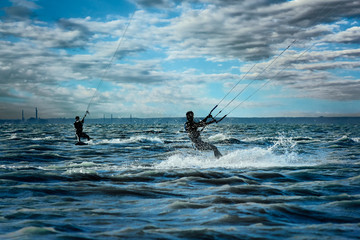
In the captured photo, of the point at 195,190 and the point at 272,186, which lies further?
the point at 272,186

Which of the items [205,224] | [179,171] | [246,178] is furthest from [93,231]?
[179,171]

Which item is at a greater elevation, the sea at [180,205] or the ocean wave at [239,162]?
the sea at [180,205]

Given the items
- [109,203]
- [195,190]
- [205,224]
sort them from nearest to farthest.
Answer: [205,224] → [109,203] → [195,190]

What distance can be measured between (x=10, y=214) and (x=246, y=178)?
25.7ft

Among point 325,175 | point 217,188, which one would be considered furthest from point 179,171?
point 325,175

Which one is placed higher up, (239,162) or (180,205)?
(180,205)

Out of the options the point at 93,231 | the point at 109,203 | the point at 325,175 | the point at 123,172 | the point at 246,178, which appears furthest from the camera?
the point at 123,172

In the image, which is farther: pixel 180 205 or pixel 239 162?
pixel 239 162

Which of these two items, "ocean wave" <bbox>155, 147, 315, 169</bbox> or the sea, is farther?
"ocean wave" <bbox>155, 147, 315, 169</bbox>

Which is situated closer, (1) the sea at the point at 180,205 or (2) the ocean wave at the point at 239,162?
(1) the sea at the point at 180,205

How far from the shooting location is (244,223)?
6762 millimetres

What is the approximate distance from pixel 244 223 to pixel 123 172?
8420 millimetres

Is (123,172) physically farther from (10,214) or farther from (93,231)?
(93,231)

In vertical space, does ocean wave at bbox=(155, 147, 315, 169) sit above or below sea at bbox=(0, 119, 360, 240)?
below
